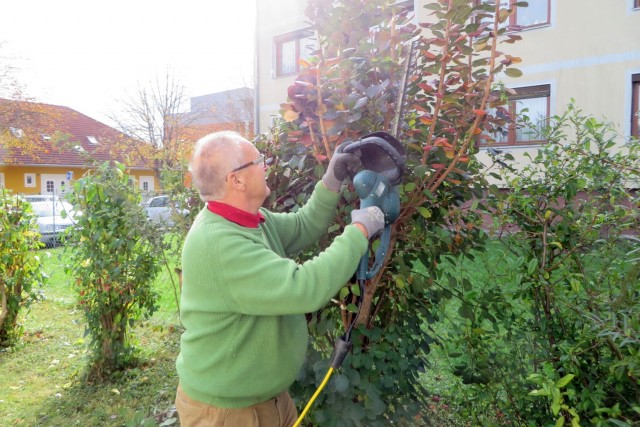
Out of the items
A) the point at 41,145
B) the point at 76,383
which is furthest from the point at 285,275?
the point at 41,145

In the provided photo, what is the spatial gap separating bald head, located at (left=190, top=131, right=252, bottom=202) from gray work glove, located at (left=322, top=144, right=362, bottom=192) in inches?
13.0

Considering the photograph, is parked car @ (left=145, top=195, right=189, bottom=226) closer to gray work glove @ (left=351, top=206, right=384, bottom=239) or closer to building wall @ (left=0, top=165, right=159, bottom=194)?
gray work glove @ (left=351, top=206, right=384, bottom=239)

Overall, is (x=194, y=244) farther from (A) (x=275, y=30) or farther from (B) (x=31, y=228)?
(A) (x=275, y=30)

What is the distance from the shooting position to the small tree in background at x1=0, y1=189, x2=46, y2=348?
522 centimetres

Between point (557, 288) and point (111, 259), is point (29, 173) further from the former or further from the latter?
point (557, 288)

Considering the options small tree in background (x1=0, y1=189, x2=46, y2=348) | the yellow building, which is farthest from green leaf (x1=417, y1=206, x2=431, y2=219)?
the yellow building

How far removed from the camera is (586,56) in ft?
36.8

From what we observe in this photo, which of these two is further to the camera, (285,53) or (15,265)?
(285,53)

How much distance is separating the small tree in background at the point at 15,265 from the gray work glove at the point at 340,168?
4639mm

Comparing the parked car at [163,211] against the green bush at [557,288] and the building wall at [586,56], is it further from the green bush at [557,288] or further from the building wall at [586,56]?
the building wall at [586,56]

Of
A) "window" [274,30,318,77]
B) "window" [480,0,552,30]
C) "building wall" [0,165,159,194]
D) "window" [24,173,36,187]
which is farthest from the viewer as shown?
"window" [24,173,36,187]

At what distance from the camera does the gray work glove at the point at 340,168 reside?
69.9 inches

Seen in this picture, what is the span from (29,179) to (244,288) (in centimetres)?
3389

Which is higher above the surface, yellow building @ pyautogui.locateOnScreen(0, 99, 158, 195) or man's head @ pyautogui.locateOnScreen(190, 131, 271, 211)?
yellow building @ pyautogui.locateOnScreen(0, 99, 158, 195)
